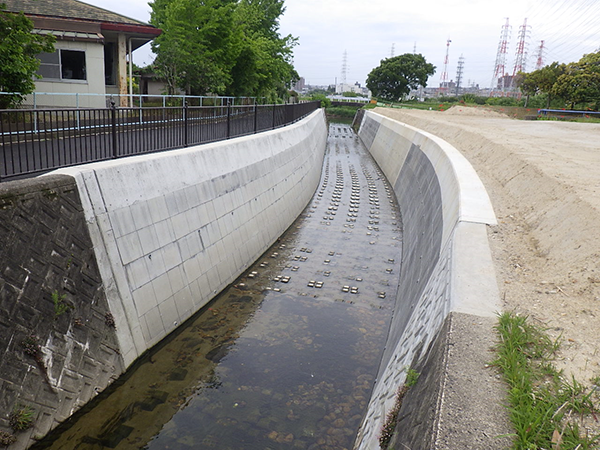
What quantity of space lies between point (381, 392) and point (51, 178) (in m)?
5.40

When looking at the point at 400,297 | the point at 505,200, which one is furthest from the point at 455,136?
the point at 400,297

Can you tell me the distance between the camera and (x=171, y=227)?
8.76m

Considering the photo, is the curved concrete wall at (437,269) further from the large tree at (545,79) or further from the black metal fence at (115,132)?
the large tree at (545,79)

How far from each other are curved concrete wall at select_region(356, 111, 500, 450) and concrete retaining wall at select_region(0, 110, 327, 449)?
3.94 metres

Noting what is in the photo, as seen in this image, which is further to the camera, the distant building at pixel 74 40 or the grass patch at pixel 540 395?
the distant building at pixel 74 40

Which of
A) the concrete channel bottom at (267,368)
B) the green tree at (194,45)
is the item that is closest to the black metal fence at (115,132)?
the concrete channel bottom at (267,368)

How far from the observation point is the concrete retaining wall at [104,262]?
18.2 feet

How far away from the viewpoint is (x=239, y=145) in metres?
12.2

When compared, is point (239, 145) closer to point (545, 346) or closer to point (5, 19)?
point (5, 19)

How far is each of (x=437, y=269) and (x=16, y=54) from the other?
44.2 ft

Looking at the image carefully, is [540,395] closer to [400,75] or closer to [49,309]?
[49,309]

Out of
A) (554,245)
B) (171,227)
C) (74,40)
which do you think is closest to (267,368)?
(171,227)

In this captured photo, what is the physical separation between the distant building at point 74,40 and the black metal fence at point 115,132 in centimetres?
851

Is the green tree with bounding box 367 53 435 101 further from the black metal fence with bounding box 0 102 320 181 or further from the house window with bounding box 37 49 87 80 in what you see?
the black metal fence with bounding box 0 102 320 181
